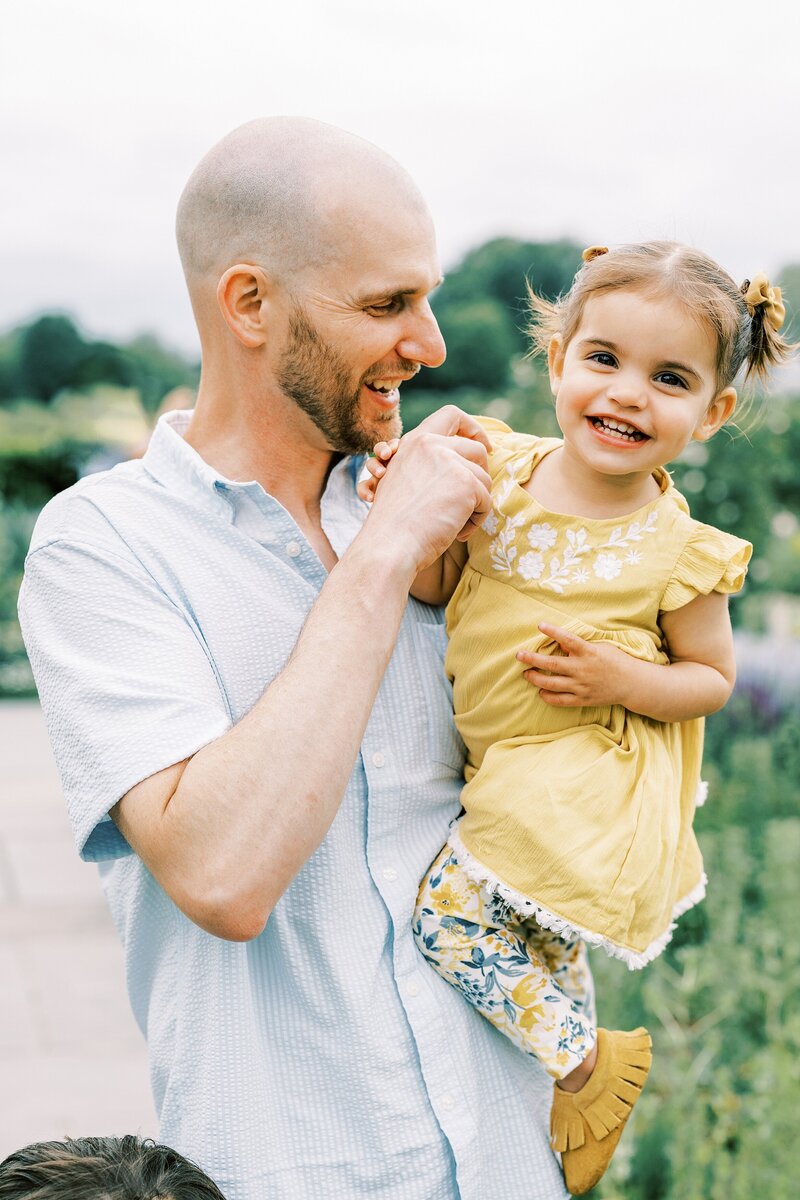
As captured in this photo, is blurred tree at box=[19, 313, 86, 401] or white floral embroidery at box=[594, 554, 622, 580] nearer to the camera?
white floral embroidery at box=[594, 554, 622, 580]

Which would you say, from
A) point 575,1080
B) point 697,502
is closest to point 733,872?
point 697,502

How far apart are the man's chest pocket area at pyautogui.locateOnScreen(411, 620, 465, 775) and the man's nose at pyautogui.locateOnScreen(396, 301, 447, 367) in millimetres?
363

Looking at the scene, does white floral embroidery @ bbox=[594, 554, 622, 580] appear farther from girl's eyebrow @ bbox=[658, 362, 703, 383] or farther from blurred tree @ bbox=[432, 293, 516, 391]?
blurred tree @ bbox=[432, 293, 516, 391]

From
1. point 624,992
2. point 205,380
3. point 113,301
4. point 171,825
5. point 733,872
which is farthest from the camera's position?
point 113,301

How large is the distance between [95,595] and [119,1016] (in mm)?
3307

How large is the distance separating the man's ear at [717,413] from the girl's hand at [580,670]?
13.4 inches

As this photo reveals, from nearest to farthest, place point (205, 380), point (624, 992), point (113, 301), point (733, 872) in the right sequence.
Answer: point (205, 380)
point (624, 992)
point (733, 872)
point (113, 301)

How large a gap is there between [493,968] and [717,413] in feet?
2.63

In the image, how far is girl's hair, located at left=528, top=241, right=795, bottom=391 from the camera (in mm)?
1657

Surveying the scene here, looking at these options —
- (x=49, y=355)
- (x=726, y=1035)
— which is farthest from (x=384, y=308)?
(x=49, y=355)

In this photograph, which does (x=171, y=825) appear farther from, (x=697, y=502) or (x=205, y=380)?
(x=697, y=502)

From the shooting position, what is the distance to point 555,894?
1611 mm

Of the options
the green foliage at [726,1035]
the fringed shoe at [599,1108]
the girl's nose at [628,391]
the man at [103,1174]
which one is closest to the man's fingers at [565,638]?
the girl's nose at [628,391]

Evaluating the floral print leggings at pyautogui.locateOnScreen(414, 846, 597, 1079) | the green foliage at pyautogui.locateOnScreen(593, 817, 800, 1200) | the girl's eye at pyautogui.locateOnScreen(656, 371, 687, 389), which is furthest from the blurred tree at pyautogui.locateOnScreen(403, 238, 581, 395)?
the floral print leggings at pyautogui.locateOnScreen(414, 846, 597, 1079)
